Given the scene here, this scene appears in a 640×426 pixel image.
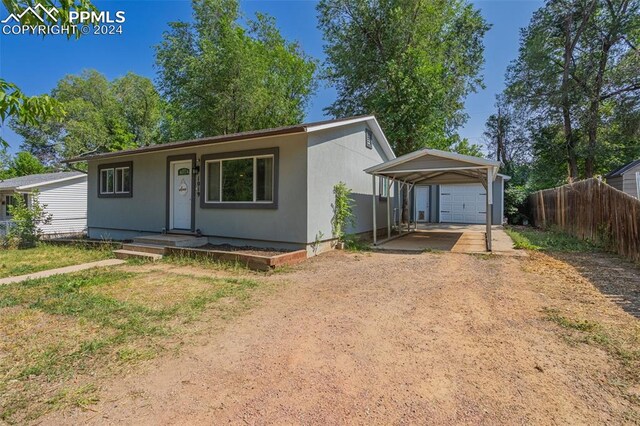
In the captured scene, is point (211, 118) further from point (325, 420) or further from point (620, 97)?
point (620, 97)

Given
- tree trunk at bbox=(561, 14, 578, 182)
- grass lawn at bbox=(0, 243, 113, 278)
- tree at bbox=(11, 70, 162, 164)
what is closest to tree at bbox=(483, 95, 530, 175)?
tree trunk at bbox=(561, 14, 578, 182)

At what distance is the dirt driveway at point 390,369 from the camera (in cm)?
215

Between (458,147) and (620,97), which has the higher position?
(620,97)

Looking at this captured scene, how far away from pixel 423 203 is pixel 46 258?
18.1m

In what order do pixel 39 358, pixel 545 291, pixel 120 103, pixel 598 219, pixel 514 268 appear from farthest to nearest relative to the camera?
pixel 120 103 < pixel 598 219 < pixel 514 268 < pixel 545 291 < pixel 39 358

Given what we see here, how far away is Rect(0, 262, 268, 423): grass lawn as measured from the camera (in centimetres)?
244

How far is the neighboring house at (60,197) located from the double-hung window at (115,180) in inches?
310

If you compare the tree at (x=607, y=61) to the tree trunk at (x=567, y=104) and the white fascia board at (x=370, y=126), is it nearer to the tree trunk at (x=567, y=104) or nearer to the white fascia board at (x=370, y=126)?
the tree trunk at (x=567, y=104)

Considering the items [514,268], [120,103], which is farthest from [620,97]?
[120,103]

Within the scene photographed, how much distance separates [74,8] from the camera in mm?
2354

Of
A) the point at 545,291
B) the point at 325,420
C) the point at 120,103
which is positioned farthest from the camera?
the point at 120,103

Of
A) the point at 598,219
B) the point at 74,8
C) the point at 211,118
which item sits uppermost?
the point at 211,118

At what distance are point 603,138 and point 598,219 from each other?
1298 cm

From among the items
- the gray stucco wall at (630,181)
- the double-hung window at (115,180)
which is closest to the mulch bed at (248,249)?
the double-hung window at (115,180)
